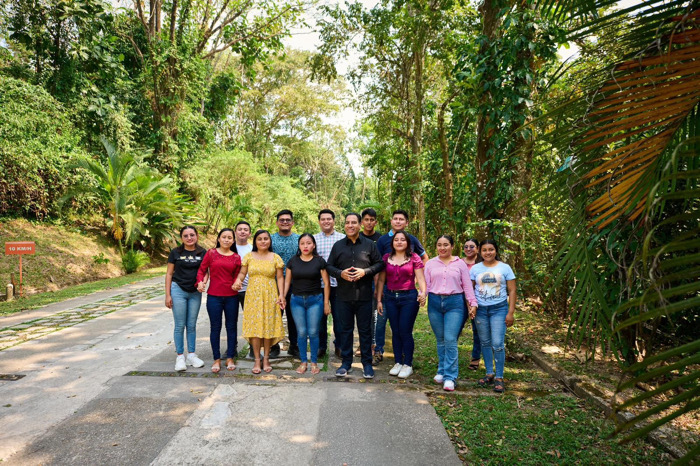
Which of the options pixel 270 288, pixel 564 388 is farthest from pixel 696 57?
pixel 270 288

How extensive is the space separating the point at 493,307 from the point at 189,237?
11.9 ft

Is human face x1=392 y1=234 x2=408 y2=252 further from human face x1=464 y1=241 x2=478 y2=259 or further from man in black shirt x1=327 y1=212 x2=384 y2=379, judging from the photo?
human face x1=464 y1=241 x2=478 y2=259

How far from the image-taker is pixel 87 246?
13.4 meters

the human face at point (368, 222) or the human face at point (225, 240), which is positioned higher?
the human face at point (368, 222)

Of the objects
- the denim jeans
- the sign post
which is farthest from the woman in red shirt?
the sign post

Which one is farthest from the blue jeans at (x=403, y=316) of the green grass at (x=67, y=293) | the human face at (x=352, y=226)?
the green grass at (x=67, y=293)

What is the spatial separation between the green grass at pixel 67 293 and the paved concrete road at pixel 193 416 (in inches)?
144

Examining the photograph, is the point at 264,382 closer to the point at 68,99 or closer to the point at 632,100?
the point at 632,100

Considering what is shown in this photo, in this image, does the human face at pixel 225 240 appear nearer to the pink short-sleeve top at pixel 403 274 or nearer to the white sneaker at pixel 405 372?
the pink short-sleeve top at pixel 403 274

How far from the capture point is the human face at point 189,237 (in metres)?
4.93

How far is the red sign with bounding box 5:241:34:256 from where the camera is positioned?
824cm

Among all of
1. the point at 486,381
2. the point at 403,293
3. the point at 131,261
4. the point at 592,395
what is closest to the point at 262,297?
the point at 403,293

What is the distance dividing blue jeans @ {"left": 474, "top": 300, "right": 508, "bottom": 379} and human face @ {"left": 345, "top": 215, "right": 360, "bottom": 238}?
164cm

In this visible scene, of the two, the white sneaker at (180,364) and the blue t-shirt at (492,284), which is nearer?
the blue t-shirt at (492,284)
